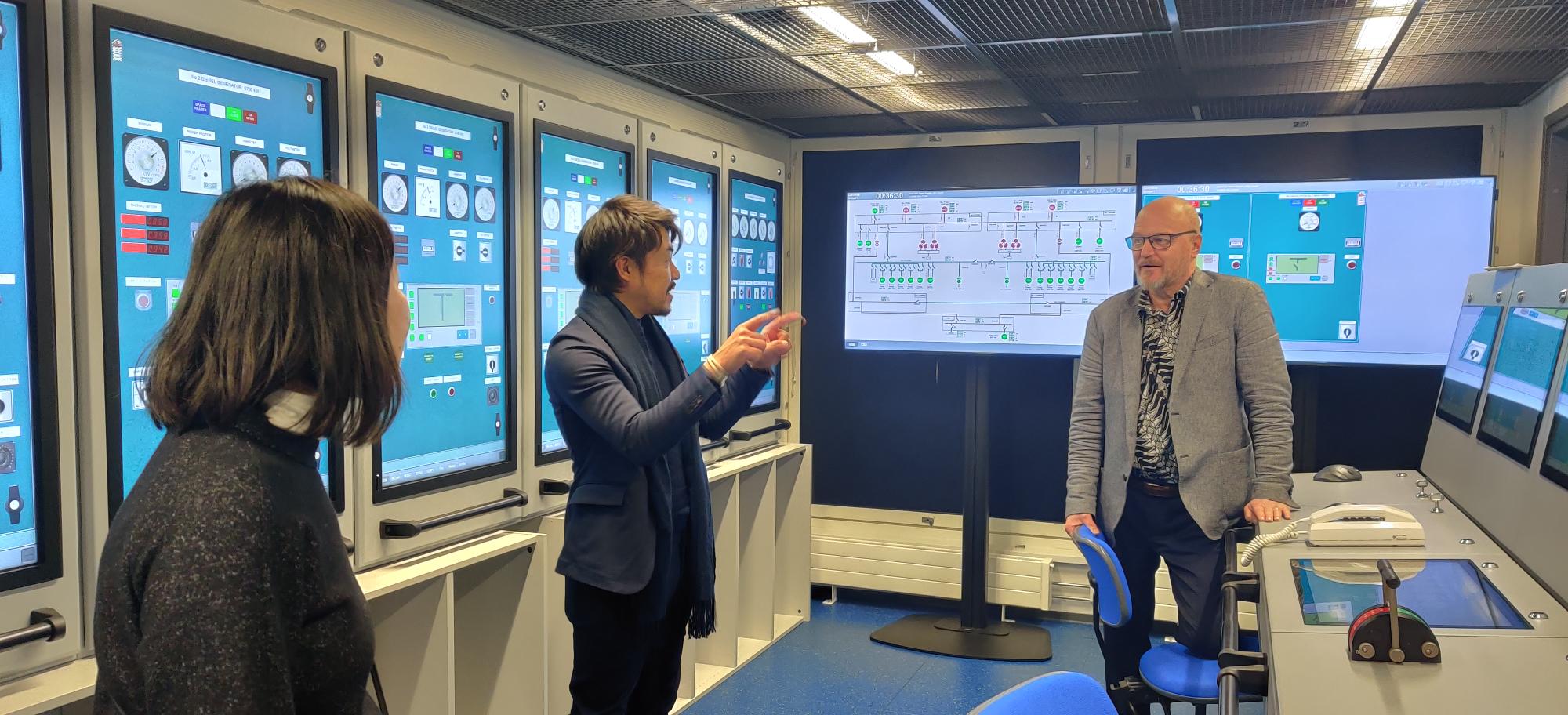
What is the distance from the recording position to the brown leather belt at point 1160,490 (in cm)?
263

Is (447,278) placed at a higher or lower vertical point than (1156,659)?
higher

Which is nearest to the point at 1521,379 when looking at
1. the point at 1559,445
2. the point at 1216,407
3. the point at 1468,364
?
the point at 1559,445

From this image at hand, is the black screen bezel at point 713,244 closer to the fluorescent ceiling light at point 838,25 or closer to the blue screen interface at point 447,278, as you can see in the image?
the fluorescent ceiling light at point 838,25

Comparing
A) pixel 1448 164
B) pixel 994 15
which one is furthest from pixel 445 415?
pixel 1448 164

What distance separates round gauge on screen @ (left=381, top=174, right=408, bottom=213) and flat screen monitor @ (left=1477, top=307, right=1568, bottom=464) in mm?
2323

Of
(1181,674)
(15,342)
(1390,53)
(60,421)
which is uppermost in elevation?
(1390,53)

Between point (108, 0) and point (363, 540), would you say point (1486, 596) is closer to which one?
point (363, 540)

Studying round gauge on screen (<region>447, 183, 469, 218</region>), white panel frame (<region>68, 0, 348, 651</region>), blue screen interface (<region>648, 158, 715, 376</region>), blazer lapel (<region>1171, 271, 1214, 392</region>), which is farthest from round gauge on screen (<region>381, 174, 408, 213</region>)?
blazer lapel (<region>1171, 271, 1214, 392</region>)

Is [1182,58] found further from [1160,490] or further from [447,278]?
[447,278]

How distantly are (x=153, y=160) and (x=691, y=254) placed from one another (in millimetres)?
2034

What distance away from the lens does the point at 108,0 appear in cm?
175

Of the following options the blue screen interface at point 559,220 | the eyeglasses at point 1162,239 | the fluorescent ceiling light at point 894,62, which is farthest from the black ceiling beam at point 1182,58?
the blue screen interface at point 559,220

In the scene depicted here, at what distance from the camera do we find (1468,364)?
248cm

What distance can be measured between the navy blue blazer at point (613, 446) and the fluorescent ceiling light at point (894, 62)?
166 cm
